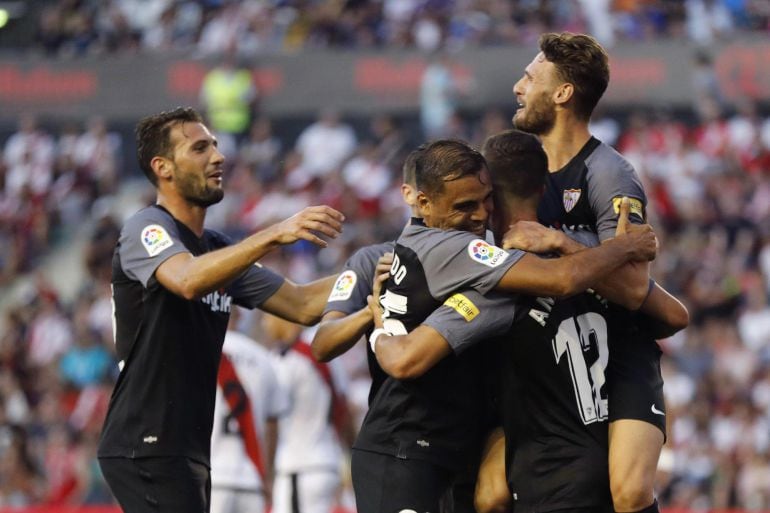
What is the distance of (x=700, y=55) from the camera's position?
1858cm

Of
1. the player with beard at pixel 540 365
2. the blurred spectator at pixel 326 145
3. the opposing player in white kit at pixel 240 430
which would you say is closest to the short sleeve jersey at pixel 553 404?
the player with beard at pixel 540 365

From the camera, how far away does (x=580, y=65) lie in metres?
6.08

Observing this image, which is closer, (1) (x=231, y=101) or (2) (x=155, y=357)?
(2) (x=155, y=357)

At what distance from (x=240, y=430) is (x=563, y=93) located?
385 centimetres

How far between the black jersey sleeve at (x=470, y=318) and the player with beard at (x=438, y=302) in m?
0.03

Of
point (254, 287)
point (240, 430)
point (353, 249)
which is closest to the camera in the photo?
point (254, 287)

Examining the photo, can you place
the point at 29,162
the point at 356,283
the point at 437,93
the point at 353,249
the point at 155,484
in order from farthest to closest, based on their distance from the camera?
the point at 29,162 → the point at 437,93 → the point at 353,249 → the point at 356,283 → the point at 155,484

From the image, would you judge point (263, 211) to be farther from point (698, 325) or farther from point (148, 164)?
point (148, 164)

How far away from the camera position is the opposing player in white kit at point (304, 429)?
32.4 ft

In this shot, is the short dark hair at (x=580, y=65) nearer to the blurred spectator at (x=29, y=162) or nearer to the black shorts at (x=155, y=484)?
the black shorts at (x=155, y=484)

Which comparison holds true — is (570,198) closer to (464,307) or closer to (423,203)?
(423,203)

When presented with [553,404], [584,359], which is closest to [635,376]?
[584,359]

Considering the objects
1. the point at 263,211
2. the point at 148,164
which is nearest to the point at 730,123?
the point at 263,211

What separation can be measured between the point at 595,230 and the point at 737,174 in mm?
10975
